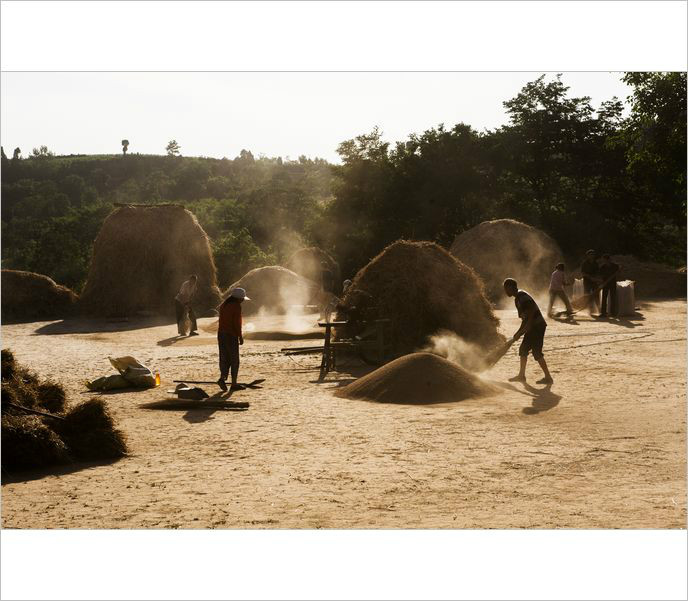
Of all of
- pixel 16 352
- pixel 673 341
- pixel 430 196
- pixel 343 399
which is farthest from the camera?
pixel 430 196

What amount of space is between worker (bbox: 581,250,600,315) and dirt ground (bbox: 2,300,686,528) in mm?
8481

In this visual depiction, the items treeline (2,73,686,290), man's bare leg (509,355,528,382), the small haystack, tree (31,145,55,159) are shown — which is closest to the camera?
the small haystack

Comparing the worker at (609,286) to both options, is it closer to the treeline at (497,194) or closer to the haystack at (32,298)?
the treeline at (497,194)

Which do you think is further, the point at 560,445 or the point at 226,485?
the point at 560,445

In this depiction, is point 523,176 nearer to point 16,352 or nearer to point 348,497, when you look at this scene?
point 16,352

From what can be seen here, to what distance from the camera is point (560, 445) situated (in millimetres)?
8516

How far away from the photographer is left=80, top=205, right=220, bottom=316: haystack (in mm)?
28891

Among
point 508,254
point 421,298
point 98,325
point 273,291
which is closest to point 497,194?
point 508,254

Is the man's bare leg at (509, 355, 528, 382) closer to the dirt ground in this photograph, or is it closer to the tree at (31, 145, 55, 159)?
the dirt ground

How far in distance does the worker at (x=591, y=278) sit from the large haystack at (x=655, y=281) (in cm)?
702

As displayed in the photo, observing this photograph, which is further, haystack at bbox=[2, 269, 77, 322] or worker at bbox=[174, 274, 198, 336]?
haystack at bbox=[2, 269, 77, 322]

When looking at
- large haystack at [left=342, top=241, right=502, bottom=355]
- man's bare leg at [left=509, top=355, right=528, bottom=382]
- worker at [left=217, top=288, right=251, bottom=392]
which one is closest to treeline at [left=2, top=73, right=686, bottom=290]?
large haystack at [left=342, top=241, right=502, bottom=355]

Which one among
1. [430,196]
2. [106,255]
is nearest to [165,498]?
[106,255]

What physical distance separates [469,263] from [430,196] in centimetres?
916
